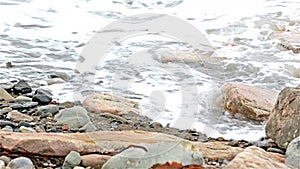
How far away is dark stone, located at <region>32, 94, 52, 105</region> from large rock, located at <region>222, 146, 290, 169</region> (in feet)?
7.06

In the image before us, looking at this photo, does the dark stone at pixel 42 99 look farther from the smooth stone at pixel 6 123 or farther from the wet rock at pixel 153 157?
the wet rock at pixel 153 157

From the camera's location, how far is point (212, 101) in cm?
446

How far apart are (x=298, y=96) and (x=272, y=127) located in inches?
12.4

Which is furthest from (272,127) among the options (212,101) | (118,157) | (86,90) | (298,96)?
(86,90)

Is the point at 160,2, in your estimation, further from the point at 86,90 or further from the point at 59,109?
the point at 59,109

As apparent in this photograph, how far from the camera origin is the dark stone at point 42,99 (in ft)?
13.1

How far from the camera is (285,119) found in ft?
10.4

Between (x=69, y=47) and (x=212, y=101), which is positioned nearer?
(x=212, y=101)

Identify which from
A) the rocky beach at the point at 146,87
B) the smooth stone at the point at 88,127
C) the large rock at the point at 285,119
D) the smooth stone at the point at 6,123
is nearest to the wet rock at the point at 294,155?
the rocky beach at the point at 146,87

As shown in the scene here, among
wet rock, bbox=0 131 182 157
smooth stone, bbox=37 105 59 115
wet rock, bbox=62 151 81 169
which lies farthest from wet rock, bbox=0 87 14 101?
wet rock, bbox=62 151 81 169

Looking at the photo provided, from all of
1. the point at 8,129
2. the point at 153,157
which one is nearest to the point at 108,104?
the point at 8,129

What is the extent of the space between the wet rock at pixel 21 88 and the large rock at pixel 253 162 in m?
2.55

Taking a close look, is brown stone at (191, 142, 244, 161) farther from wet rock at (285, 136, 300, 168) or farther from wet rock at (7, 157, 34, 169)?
wet rock at (7, 157, 34, 169)

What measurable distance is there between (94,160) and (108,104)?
1.67 meters
